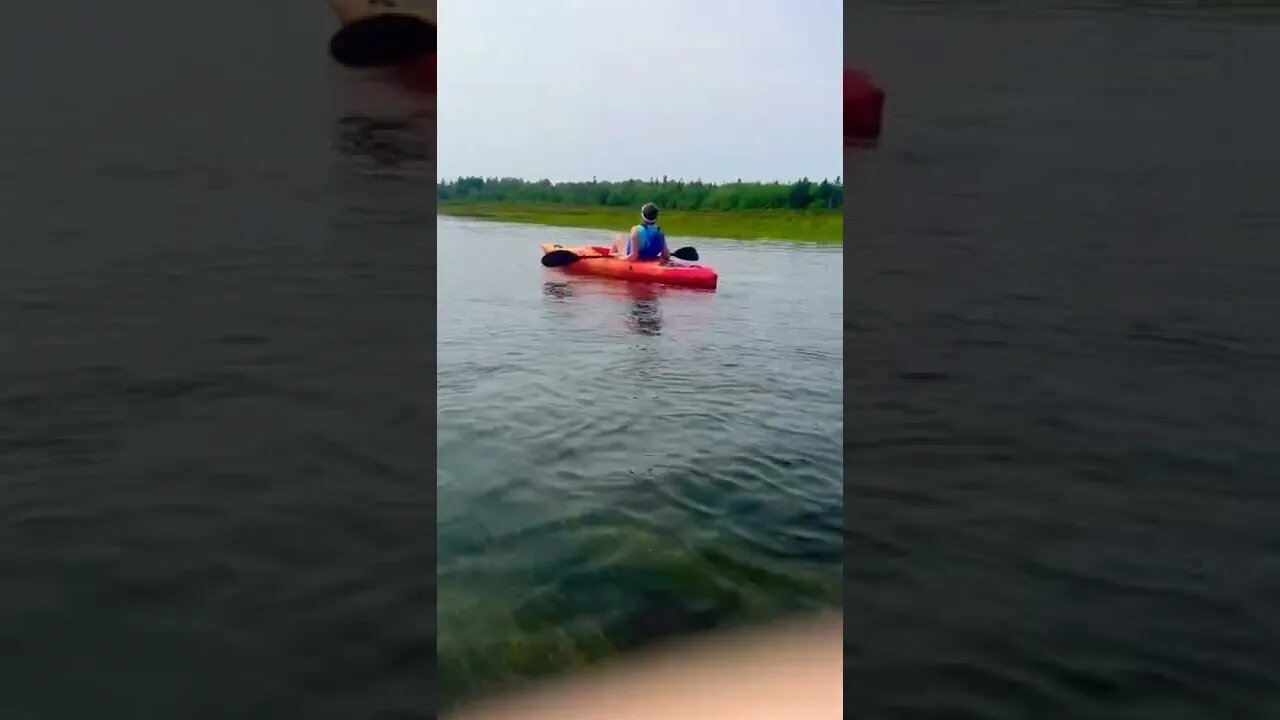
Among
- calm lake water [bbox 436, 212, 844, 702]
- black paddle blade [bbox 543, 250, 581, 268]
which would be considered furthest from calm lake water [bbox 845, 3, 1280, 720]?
black paddle blade [bbox 543, 250, 581, 268]

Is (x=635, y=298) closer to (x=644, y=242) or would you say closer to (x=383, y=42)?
(x=644, y=242)

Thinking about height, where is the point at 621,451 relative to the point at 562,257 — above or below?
below

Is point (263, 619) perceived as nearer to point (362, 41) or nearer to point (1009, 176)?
point (362, 41)

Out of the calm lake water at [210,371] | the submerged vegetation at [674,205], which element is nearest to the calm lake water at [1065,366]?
the submerged vegetation at [674,205]

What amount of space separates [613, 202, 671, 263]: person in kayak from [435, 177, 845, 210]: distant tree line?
0.27 ft

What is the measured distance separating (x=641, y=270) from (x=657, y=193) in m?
0.34

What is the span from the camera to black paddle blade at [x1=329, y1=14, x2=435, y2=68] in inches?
104

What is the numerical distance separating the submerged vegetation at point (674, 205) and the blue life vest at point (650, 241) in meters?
A: 0.04

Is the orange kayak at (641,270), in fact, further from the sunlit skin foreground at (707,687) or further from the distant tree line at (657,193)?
the sunlit skin foreground at (707,687)

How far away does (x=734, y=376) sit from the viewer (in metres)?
3.72

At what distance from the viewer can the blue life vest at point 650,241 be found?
3.73 m

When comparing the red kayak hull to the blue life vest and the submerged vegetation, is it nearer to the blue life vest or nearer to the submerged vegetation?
the submerged vegetation

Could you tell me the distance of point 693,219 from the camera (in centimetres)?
379

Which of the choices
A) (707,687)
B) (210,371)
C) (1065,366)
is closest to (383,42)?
(210,371)
